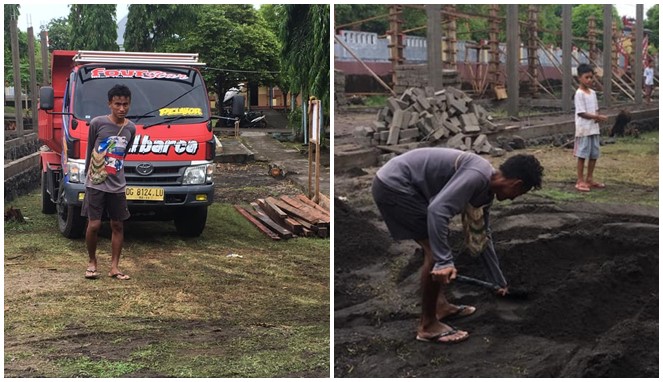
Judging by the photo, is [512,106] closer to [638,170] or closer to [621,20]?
[621,20]

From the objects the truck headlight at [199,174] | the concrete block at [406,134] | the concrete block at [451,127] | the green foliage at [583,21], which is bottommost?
the truck headlight at [199,174]

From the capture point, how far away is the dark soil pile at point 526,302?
3.09 m

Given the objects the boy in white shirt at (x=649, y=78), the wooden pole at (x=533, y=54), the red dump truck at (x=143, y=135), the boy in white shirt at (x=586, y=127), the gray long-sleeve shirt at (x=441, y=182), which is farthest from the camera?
the wooden pole at (x=533, y=54)

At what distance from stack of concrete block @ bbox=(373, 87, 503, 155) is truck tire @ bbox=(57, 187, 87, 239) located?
2658mm

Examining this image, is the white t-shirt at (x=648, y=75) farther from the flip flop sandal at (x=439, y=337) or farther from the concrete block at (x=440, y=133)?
the flip flop sandal at (x=439, y=337)

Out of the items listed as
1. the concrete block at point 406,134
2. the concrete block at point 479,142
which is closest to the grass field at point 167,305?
the concrete block at point 406,134

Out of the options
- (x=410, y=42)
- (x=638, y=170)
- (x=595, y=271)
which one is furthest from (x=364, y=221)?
(x=410, y=42)

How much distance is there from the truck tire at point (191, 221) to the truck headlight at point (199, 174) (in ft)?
0.56

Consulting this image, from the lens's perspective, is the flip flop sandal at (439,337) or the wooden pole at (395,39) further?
the wooden pole at (395,39)

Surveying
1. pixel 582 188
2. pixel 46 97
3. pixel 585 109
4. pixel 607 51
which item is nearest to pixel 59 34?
pixel 46 97

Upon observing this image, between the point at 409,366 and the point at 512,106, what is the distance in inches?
189

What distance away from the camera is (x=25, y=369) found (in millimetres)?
3127

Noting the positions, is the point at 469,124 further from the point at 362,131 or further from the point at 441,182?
the point at 441,182

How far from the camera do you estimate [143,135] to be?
411cm
